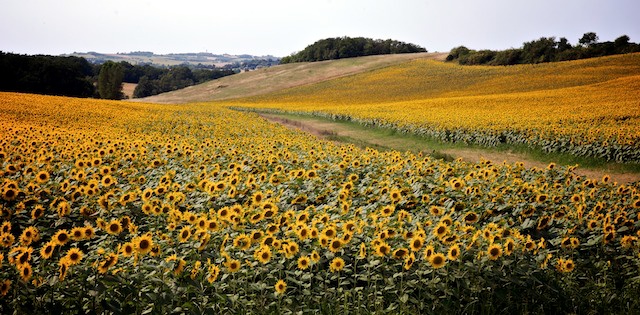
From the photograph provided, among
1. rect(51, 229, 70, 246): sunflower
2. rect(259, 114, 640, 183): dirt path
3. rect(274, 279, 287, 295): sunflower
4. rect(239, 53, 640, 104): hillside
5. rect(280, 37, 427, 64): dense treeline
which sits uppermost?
rect(280, 37, 427, 64): dense treeline

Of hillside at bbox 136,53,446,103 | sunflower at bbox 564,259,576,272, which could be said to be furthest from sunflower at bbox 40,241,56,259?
hillside at bbox 136,53,446,103

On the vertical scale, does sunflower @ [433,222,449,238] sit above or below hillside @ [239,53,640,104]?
below

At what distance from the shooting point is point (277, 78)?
A: 265ft

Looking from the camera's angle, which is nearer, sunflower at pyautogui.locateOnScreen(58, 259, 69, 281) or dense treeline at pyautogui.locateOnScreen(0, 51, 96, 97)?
sunflower at pyautogui.locateOnScreen(58, 259, 69, 281)

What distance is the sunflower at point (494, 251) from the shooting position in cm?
427

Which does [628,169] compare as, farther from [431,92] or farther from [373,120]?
[431,92]

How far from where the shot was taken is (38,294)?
3795 mm

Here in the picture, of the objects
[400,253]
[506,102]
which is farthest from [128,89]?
[400,253]

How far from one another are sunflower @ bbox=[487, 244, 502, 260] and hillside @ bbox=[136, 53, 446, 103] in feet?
221

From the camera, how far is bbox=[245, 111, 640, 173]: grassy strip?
1592cm

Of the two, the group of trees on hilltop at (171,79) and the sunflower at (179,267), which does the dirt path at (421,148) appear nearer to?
the sunflower at (179,267)

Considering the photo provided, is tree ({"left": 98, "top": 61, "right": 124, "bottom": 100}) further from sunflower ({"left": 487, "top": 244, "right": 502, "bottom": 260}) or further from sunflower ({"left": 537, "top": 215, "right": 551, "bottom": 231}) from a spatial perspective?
sunflower ({"left": 487, "top": 244, "right": 502, "bottom": 260})

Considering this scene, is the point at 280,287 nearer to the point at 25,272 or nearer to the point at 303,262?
the point at 303,262

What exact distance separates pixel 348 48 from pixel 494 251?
99312 millimetres
